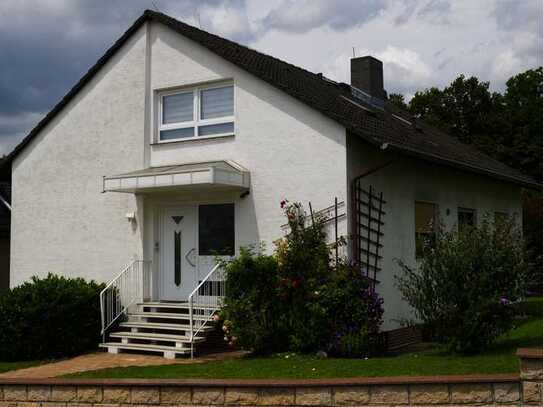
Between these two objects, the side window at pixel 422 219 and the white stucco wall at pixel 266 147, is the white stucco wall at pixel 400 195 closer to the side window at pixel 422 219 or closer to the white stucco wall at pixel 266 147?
the side window at pixel 422 219

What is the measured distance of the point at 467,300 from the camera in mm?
9766

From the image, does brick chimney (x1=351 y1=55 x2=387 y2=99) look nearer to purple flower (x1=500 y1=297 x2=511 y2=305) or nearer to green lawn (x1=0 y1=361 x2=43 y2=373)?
purple flower (x1=500 y1=297 x2=511 y2=305)

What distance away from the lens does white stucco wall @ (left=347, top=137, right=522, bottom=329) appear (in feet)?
42.2

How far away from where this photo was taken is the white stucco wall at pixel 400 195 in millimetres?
12852

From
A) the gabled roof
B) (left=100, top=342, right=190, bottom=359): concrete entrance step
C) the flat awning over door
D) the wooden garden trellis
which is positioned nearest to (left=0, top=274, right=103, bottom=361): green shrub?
(left=100, top=342, right=190, bottom=359): concrete entrance step

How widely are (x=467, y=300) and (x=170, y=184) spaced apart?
5.82 metres

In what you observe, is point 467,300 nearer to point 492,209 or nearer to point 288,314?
point 288,314

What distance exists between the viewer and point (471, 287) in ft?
32.0

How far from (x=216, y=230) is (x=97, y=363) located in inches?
137

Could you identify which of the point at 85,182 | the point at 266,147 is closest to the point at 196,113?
the point at 266,147

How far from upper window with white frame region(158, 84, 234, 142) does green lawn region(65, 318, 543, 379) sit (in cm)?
499

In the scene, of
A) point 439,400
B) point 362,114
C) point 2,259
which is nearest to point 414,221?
point 362,114

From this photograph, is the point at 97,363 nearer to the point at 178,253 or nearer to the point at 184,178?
the point at 178,253

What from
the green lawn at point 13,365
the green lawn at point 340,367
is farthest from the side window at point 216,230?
the green lawn at point 13,365
